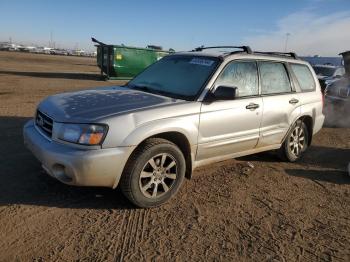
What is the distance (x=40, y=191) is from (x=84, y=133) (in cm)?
119

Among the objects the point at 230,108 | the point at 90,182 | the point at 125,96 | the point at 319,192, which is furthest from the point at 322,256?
the point at 125,96

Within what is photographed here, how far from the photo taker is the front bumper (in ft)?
12.0

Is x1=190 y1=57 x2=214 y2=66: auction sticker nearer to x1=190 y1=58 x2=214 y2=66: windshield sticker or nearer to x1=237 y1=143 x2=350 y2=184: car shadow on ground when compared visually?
x1=190 y1=58 x2=214 y2=66: windshield sticker

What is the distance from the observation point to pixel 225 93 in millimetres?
4441

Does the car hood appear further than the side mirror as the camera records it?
No

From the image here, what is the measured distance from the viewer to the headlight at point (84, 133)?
371 cm

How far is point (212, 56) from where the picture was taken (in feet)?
16.4

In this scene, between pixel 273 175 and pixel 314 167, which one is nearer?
pixel 273 175

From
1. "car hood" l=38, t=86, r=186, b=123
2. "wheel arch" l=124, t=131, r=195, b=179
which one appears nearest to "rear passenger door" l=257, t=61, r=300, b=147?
"wheel arch" l=124, t=131, r=195, b=179

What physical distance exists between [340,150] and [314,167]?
158cm

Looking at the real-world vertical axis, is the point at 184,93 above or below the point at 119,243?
above

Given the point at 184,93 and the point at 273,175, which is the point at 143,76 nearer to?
the point at 184,93

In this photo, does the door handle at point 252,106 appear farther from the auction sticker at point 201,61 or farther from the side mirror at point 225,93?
the auction sticker at point 201,61

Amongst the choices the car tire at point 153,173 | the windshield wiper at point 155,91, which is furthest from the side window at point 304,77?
the car tire at point 153,173
